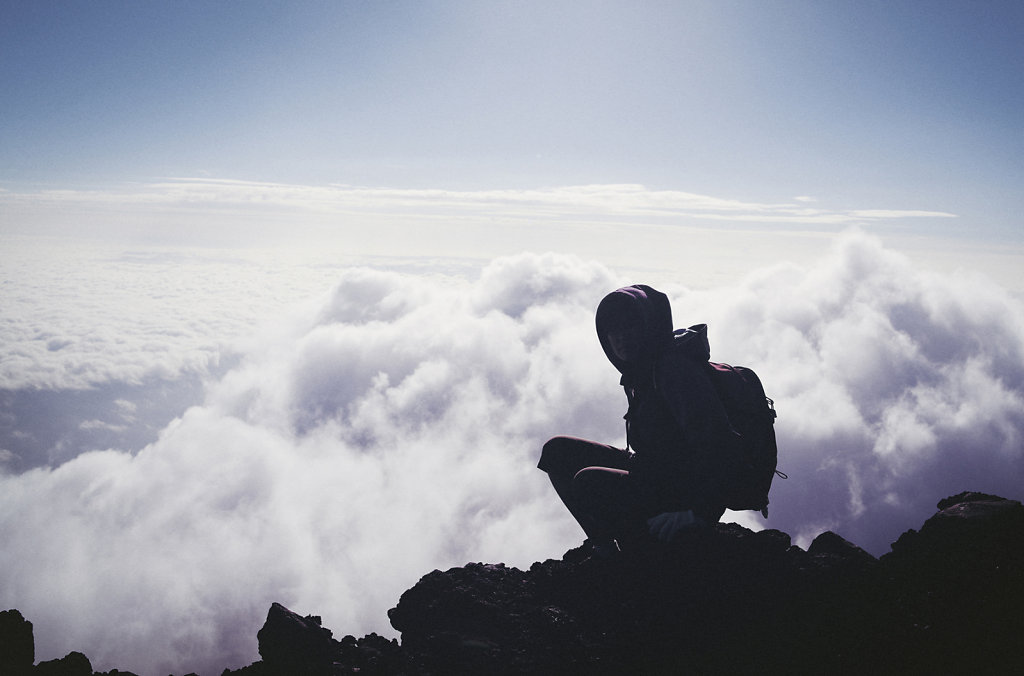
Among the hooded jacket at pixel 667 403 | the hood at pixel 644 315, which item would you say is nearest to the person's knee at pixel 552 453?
the hooded jacket at pixel 667 403

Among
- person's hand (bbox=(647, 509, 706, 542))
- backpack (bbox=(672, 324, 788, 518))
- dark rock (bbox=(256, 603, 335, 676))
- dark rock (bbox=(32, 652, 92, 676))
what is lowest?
dark rock (bbox=(32, 652, 92, 676))

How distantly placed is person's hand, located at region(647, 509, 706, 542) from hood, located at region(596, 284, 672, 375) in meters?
1.02

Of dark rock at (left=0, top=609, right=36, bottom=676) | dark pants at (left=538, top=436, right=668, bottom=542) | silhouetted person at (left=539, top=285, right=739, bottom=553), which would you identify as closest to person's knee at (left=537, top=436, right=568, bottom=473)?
dark pants at (left=538, top=436, right=668, bottom=542)

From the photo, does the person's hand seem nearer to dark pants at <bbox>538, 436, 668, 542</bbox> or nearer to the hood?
dark pants at <bbox>538, 436, 668, 542</bbox>

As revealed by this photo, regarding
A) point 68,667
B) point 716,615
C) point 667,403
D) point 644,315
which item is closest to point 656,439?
point 667,403

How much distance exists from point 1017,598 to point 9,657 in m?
6.29

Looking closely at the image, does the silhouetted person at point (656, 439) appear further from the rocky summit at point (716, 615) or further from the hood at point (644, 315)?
the rocky summit at point (716, 615)

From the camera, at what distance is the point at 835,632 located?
266 cm

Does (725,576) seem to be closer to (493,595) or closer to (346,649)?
(493,595)

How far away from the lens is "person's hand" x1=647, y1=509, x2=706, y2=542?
3213mm

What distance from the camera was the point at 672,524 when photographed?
10.6 ft

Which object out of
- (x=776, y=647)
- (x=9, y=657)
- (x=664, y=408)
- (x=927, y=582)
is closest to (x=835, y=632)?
(x=776, y=647)

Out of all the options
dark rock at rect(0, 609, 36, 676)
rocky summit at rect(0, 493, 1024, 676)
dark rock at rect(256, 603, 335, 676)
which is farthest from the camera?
dark rock at rect(0, 609, 36, 676)

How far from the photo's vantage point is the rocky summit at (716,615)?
8.08 ft
